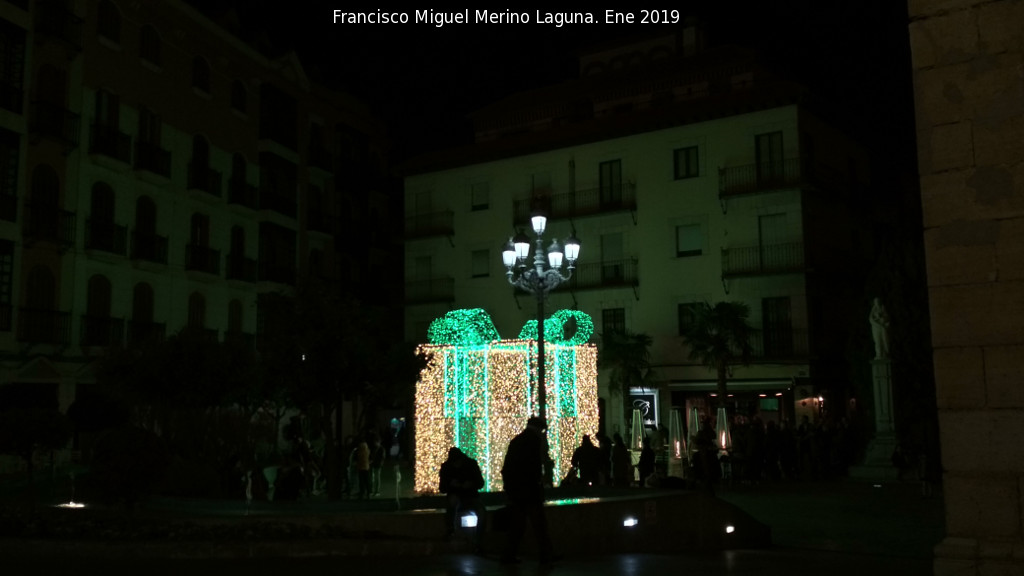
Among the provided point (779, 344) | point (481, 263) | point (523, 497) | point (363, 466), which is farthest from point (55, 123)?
point (779, 344)

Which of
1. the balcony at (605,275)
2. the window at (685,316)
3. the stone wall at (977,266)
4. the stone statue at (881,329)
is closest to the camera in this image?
the stone wall at (977,266)

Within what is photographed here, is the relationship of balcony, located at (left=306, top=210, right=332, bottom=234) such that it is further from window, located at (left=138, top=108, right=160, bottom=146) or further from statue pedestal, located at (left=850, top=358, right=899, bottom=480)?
statue pedestal, located at (left=850, top=358, right=899, bottom=480)

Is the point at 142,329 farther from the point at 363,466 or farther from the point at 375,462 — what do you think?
the point at 363,466

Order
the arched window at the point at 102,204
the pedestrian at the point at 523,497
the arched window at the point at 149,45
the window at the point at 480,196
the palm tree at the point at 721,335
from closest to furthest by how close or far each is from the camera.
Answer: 1. the pedestrian at the point at 523,497
2. the arched window at the point at 102,204
3. the arched window at the point at 149,45
4. the palm tree at the point at 721,335
5. the window at the point at 480,196

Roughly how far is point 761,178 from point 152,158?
20.6 meters

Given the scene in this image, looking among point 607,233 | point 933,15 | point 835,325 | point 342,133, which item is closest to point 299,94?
point 342,133

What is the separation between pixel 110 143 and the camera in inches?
1194

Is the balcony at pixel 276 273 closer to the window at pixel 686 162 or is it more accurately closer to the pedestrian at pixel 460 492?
the window at pixel 686 162

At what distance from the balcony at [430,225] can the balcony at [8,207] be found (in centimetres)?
1808

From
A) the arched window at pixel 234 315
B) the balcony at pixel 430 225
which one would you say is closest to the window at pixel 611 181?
the balcony at pixel 430 225

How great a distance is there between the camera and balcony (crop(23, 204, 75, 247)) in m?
27.7

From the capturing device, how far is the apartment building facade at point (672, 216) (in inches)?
1346

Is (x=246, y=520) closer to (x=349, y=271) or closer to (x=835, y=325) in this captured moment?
(x=835, y=325)

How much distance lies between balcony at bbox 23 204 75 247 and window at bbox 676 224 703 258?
20.5 metres
